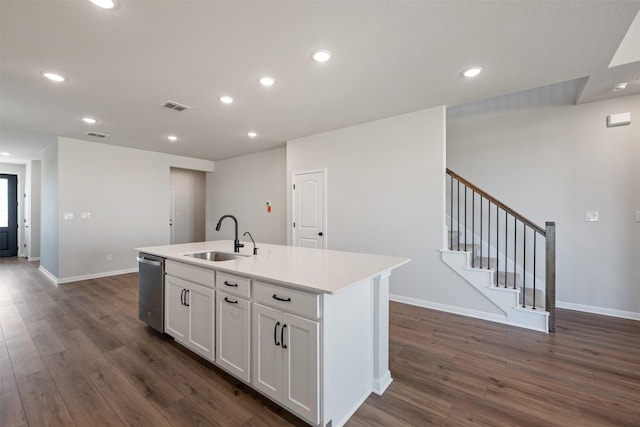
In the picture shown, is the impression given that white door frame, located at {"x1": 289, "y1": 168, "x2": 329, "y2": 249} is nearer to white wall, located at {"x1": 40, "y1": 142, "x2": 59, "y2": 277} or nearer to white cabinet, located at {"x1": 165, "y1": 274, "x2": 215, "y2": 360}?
white cabinet, located at {"x1": 165, "y1": 274, "x2": 215, "y2": 360}

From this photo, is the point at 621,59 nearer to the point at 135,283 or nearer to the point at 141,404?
the point at 141,404

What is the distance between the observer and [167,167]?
6.35 metres

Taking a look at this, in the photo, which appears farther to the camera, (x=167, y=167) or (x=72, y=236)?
(x=167, y=167)

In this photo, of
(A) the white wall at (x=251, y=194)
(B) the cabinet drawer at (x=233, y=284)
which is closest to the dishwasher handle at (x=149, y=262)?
(B) the cabinet drawer at (x=233, y=284)

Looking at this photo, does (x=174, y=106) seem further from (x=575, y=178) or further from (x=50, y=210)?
(x=575, y=178)

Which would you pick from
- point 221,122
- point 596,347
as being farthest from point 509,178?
point 221,122

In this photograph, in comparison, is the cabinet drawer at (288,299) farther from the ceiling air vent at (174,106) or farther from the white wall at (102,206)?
the white wall at (102,206)

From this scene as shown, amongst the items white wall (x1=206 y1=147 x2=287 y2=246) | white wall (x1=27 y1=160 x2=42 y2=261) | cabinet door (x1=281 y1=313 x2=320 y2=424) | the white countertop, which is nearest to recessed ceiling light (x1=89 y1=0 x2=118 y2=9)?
the white countertop

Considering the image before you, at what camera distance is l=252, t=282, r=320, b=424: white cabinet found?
1549mm

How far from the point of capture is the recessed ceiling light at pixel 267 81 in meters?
2.73

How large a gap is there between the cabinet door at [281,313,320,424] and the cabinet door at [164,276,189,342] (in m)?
1.24

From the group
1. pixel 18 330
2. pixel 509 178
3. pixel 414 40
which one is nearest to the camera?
pixel 414 40

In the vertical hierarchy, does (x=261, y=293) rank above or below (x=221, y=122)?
below

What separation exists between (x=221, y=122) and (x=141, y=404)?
137 inches
